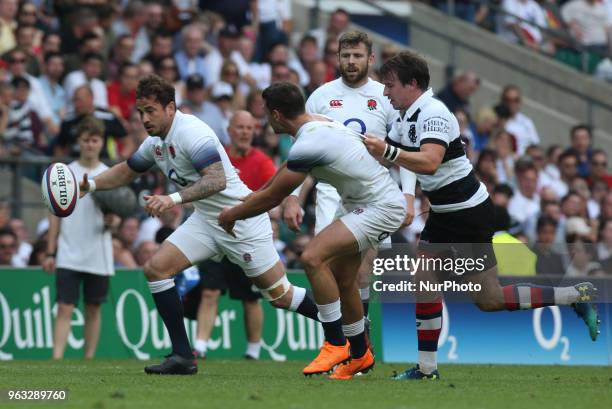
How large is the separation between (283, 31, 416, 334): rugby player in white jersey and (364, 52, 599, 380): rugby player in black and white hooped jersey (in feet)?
3.46

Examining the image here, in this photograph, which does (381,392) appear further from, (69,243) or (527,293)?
(69,243)

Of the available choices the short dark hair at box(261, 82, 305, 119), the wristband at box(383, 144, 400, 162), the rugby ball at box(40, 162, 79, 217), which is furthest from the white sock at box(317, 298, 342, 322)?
the rugby ball at box(40, 162, 79, 217)

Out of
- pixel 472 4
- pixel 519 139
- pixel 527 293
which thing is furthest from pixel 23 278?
pixel 472 4

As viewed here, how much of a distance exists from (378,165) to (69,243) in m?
4.83

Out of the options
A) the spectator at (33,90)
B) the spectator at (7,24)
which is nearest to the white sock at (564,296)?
the spectator at (33,90)

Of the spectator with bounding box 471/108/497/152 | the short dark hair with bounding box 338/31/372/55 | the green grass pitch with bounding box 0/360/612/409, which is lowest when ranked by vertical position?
the green grass pitch with bounding box 0/360/612/409

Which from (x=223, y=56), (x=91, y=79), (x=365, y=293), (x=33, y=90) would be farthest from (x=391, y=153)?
(x=223, y=56)

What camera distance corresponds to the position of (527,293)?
1102 cm

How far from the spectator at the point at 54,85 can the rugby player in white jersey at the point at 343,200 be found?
7.45m

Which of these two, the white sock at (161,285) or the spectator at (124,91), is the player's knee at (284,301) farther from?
the spectator at (124,91)

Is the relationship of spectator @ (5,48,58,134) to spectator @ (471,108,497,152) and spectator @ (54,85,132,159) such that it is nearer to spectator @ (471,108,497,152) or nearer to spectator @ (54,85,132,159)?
spectator @ (54,85,132,159)

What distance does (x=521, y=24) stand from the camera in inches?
970

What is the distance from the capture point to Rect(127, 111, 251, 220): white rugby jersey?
37.4ft

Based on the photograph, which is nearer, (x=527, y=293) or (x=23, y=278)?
(x=527, y=293)
